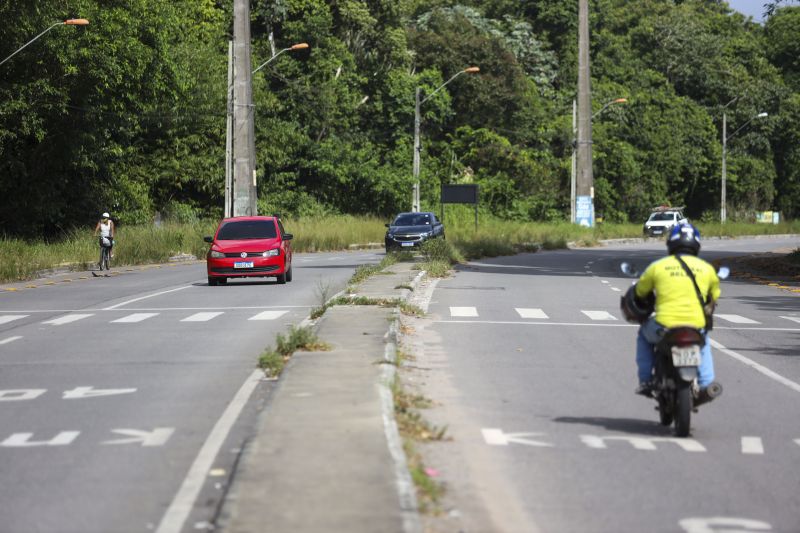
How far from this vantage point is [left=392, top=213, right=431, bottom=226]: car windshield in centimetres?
5225

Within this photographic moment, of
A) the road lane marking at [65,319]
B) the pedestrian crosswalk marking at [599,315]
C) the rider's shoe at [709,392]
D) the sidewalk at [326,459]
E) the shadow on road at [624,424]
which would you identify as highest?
the rider's shoe at [709,392]

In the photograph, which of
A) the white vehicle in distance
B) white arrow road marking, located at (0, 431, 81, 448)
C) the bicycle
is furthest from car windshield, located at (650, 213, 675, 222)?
white arrow road marking, located at (0, 431, 81, 448)

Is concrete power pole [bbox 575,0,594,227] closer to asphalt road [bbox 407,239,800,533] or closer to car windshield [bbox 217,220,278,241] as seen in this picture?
car windshield [bbox 217,220,278,241]

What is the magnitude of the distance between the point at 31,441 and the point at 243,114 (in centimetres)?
3837

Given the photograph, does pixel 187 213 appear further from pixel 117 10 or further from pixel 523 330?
pixel 523 330

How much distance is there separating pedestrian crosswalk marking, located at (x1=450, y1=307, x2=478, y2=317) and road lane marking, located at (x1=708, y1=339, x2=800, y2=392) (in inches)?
202

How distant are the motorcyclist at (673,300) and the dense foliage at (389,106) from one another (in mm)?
31948

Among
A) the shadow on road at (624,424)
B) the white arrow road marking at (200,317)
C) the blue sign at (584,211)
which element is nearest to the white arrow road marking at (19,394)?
the shadow on road at (624,424)

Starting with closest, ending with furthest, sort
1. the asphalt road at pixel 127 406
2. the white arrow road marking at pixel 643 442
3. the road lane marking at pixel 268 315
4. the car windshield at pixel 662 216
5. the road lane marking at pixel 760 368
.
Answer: the asphalt road at pixel 127 406 → the white arrow road marking at pixel 643 442 → the road lane marking at pixel 760 368 → the road lane marking at pixel 268 315 → the car windshield at pixel 662 216

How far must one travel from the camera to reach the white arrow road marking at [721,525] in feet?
25.2

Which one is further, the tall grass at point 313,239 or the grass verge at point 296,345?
the tall grass at point 313,239

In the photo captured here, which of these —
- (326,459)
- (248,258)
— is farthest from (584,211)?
(326,459)

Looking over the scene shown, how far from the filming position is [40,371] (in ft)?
49.3

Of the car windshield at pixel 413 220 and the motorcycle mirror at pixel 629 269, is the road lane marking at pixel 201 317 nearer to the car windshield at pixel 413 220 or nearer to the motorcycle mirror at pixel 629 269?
the motorcycle mirror at pixel 629 269
